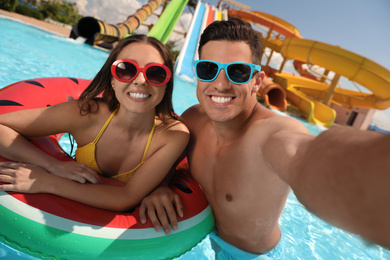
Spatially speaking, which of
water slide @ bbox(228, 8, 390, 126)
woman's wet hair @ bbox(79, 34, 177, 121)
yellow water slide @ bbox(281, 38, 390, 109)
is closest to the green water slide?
water slide @ bbox(228, 8, 390, 126)

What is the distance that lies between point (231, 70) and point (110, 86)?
3.06ft

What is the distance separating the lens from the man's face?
155cm

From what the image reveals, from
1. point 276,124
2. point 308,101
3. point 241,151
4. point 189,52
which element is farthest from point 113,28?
point 276,124

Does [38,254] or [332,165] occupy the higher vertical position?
[332,165]

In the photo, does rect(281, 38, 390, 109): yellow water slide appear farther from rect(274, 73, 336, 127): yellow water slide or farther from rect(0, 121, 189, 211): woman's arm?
rect(0, 121, 189, 211): woman's arm

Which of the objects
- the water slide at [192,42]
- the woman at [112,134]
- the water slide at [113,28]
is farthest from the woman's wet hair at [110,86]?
the water slide at [113,28]

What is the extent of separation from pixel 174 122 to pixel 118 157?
48 cm

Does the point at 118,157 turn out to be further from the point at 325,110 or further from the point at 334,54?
the point at 325,110

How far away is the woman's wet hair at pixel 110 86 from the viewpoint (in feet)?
5.79

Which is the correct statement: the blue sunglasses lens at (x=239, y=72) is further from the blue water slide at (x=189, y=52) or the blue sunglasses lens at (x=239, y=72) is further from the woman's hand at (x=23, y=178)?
the blue water slide at (x=189, y=52)

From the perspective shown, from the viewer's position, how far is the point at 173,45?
62.7 ft

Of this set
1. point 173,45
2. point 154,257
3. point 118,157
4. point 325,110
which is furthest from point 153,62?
point 173,45

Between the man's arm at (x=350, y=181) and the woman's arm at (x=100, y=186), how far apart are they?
1.09 m

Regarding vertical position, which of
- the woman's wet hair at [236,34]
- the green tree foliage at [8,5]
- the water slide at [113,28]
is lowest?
the green tree foliage at [8,5]
